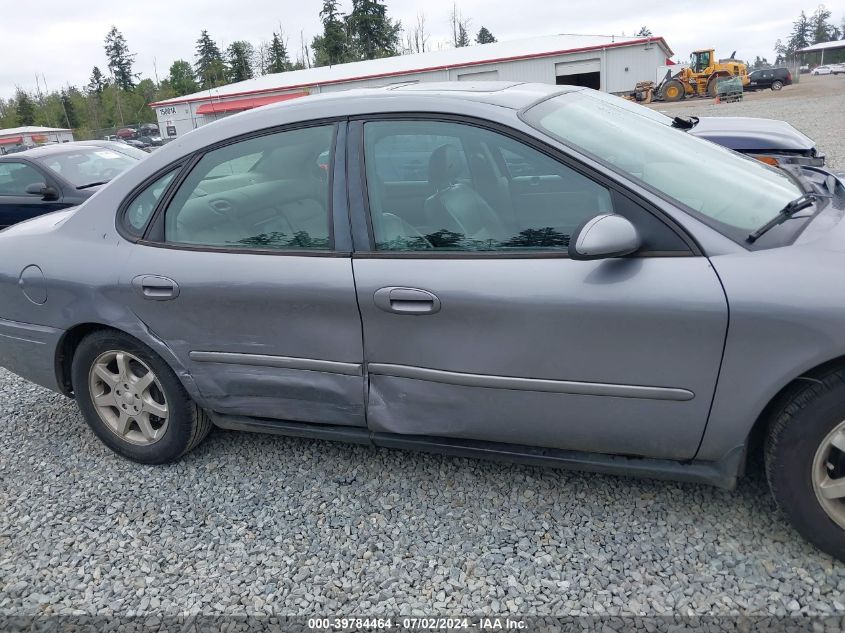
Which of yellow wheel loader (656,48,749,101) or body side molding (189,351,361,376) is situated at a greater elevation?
body side molding (189,351,361,376)

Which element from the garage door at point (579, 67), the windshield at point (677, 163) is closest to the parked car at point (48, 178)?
the windshield at point (677, 163)

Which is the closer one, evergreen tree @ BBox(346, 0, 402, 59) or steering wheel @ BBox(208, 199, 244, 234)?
steering wheel @ BBox(208, 199, 244, 234)

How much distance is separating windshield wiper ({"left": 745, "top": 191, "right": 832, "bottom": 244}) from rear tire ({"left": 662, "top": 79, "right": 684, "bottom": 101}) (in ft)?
123

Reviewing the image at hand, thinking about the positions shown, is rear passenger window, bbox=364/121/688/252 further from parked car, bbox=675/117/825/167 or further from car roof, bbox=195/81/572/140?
parked car, bbox=675/117/825/167

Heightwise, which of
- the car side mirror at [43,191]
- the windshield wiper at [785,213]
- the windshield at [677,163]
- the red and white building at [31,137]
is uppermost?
the windshield at [677,163]

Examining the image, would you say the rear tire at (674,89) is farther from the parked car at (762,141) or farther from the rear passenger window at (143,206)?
the rear passenger window at (143,206)

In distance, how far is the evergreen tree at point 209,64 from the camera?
73.5 metres

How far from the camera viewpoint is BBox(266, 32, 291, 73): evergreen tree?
74625 millimetres

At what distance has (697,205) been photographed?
7.45ft

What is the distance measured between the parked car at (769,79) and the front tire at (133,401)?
47.1m

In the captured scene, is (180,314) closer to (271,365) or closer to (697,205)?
(271,365)

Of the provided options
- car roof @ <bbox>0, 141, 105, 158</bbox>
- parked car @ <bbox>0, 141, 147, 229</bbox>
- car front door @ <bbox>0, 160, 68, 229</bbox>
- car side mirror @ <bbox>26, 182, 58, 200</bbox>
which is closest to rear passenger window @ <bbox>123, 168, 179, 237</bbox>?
parked car @ <bbox>0, 141, 147, 229</bbox>

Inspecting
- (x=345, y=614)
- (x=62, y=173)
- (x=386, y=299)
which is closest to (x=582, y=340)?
(x=386, y=299)

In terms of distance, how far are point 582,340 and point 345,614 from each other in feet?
4.05
